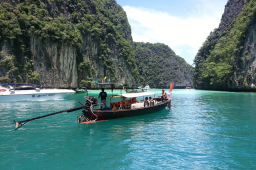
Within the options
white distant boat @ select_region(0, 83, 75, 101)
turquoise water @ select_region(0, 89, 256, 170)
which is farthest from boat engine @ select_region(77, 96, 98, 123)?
white distant boat @ select_region(0, 83, 75, 101)

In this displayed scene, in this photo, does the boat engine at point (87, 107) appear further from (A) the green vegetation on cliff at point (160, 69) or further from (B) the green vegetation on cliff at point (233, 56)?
(A) the green vegetation on cliff at point (160, 69)

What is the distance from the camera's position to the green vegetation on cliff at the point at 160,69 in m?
136

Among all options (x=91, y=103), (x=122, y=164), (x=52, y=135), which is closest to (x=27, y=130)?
(x=52, y=135)

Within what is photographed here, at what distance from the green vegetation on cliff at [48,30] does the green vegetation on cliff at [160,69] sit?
5429cm

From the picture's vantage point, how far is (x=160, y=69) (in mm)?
142500

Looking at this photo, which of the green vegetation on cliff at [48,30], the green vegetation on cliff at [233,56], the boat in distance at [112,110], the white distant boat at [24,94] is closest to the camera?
the boat in distance at [112,110]

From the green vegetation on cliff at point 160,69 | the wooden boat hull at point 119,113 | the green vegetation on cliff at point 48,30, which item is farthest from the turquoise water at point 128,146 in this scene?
the green vegetation on cliff at point 160,69

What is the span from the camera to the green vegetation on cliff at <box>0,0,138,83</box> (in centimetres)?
4472

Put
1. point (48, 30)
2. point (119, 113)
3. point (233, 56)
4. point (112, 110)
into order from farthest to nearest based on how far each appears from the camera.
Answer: point (233, 56), point (48, 30), point (119, 113), point (112, 110)

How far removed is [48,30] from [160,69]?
102127 mm

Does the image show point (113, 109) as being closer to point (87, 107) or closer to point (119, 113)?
point (119, 113)

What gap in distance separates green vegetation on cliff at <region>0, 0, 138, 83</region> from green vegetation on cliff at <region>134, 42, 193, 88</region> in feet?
178

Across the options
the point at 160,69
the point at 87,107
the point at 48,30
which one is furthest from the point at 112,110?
the point at 160,69

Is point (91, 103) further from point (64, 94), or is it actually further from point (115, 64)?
point (115, 64)
